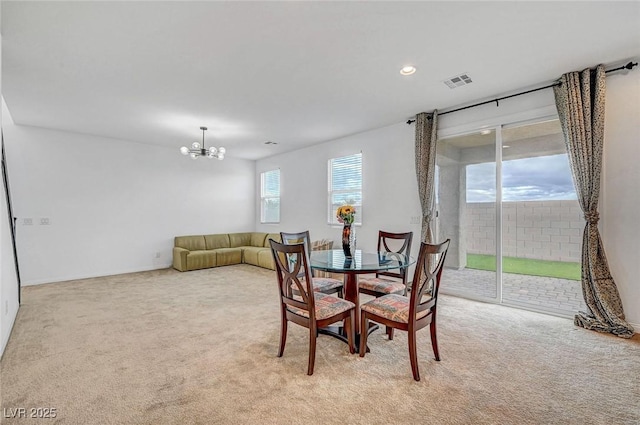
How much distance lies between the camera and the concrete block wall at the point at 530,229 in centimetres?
384

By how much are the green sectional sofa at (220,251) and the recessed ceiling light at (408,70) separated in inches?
168

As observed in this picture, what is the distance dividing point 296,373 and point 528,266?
4.43m

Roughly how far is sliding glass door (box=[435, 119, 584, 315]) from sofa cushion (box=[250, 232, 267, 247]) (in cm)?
435

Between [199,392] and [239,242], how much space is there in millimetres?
5675

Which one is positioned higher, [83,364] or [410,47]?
[410,47]

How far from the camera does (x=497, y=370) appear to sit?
86.1 inches

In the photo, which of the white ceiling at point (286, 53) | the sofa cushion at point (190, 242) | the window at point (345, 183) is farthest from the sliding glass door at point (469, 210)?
Answer: the sofa cushion at point (190, 242)

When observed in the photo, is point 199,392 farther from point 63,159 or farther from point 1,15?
point 63,159

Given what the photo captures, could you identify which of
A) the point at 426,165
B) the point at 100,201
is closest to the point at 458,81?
the point at 426,165

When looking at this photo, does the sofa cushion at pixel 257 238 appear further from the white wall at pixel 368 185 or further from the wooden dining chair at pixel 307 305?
the wooden dining chair at pixel 307 305

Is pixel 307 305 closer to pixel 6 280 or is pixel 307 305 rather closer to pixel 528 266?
pixel 6 280

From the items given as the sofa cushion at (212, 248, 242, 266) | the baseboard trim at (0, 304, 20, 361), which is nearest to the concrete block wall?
the sofa cushion at (212, 248, 242, 266)

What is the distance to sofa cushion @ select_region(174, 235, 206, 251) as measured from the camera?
21.1 feet

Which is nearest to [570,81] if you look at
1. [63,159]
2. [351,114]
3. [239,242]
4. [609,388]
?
[351,114]
